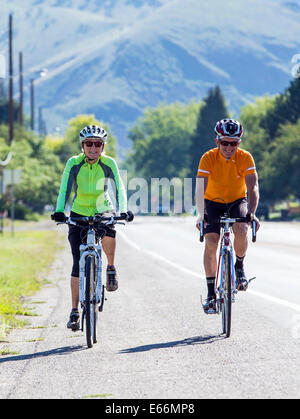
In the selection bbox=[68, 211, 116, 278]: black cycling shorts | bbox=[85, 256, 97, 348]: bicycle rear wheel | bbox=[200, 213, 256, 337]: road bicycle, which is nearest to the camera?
bbox=[85, 256, 97, 348]: bicycle rear wheel

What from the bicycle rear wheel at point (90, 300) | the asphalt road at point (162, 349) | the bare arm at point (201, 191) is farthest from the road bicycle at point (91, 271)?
the bare arm at point (201, 191)

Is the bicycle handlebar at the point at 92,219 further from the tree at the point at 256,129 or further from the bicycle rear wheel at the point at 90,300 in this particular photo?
the tree at the point at 256,129

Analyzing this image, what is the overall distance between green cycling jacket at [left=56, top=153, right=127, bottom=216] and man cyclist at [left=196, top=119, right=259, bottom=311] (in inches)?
34.0

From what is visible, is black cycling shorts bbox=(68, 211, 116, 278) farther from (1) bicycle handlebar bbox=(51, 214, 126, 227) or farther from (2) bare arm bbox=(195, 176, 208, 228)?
(2) bare arm bbox=(195, 176, 208, 228)

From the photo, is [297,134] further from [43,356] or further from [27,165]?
[43,356]

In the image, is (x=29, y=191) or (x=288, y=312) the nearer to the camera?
(x=288, y=312)

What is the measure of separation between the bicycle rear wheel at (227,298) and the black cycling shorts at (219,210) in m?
0.36

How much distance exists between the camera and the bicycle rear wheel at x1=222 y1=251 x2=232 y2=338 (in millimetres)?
8273

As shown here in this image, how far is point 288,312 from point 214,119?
11347 centimetres

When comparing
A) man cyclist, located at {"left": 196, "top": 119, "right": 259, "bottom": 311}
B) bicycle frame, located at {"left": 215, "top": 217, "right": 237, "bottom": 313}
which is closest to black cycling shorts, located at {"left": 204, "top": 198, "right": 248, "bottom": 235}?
man cyclist, located at {"left": 196, "top": 119, "right": 259, "bottom": 311}

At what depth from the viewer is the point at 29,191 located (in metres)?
60.9

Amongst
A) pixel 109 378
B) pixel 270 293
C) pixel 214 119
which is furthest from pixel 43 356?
pixel 214 119

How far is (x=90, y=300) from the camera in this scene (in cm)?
817

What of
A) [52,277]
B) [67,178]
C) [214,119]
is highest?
[214,119]
